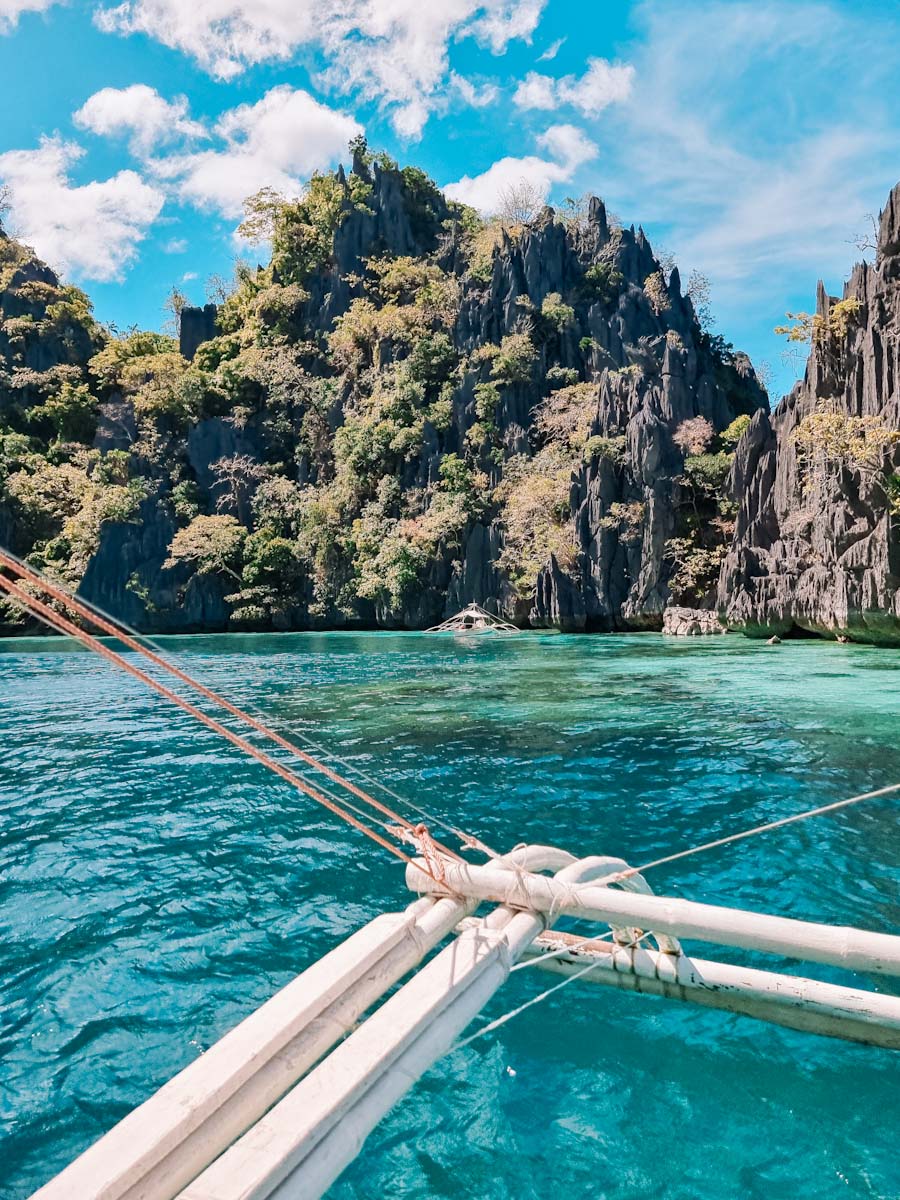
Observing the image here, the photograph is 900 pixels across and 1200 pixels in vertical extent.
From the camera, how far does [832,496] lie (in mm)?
22469

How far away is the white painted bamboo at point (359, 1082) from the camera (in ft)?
5.97

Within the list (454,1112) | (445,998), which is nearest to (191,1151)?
(445,998)

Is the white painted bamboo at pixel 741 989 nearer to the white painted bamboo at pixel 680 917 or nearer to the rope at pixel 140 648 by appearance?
the white painted bamboo at pixel 680 917

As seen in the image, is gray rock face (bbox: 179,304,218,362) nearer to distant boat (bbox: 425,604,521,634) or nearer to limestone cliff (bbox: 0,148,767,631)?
limestone cliff (bbox: 0,148,767,631)

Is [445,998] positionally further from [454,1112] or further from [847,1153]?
[847,1153]

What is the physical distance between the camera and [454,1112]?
9.89 feet

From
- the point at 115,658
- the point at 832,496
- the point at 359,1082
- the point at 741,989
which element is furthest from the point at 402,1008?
the point at 832,496

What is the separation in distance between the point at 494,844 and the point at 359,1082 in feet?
13.5

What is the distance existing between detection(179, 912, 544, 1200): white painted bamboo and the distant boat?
102 feet

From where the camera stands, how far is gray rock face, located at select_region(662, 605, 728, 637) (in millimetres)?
28625

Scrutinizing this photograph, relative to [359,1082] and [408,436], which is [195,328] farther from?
[359,1082]

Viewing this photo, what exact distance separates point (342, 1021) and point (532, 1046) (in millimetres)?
1385

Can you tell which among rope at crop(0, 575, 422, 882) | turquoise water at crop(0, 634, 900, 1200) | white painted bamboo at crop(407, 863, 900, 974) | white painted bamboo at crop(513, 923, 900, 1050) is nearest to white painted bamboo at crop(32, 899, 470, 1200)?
white painted bamboo at crop(407, 863, 900, 974)

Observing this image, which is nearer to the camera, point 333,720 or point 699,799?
point 699,799
